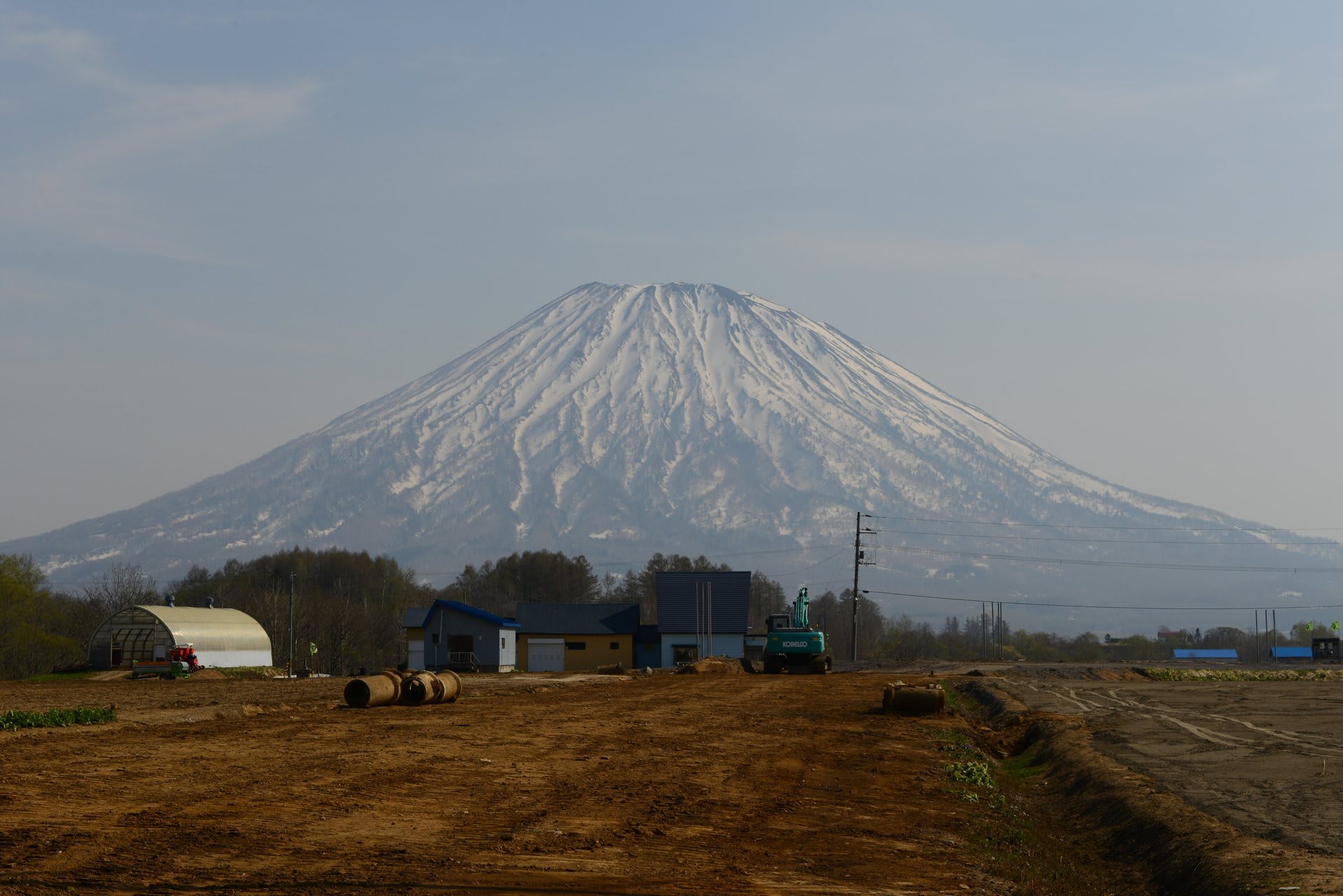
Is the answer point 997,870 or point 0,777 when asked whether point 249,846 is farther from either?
point 997,870

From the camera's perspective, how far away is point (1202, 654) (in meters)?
155

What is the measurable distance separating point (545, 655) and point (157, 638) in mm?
33096

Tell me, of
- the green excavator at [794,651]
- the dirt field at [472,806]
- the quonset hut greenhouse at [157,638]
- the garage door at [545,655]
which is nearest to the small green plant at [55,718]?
the dirt field at [472,806]

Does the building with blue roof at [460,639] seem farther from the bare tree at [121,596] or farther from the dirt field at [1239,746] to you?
the dirt field at [1239,746]

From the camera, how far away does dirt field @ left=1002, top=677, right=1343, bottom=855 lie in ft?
53.7

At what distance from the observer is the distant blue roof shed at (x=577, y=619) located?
9788 cm

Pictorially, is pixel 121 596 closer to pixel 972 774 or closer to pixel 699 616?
pixel 699 616

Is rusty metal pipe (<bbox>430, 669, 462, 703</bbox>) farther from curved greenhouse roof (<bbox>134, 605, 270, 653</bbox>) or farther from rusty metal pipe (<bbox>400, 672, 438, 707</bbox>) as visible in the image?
curved greenhouse roof (<bbox>134, 605, 270, 653</bbox>)

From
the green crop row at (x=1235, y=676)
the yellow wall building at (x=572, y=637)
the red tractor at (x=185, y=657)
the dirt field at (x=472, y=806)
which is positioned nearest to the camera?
the dirt field at (x=472, y=806)

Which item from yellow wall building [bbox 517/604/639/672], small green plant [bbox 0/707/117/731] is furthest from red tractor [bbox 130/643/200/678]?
yellow wall building [bbox 517/604/639/672]

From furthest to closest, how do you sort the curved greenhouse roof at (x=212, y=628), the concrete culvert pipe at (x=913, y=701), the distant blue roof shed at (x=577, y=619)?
the distant blue roof shed at (x=577, y=619) → the curved greenhouse roof at (x=212, y=628) → the concrete culvert pipe at (x=913, y=701)

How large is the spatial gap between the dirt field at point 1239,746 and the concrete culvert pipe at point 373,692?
17.5 meters

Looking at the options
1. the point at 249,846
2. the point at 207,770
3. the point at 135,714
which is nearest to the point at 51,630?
the point at 135,714

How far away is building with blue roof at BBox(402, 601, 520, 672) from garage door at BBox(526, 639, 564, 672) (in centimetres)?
461
